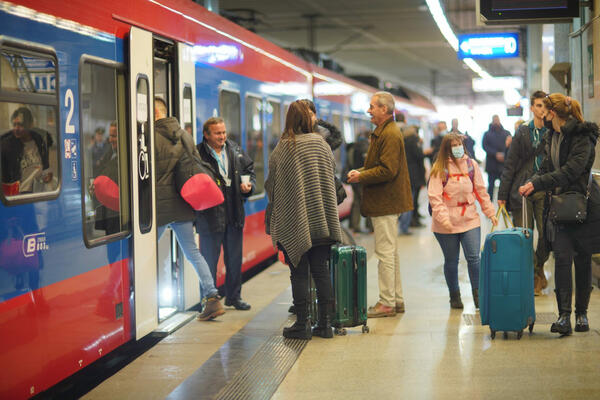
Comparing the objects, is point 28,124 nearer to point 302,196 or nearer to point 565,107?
point 302,196

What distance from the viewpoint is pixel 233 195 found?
7.39 meters

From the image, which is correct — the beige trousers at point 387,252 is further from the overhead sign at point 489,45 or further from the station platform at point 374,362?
the overhead sign at point 489,45

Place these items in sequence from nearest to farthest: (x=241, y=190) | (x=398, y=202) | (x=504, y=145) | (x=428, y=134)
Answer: (x=398, y=202) → (x=241, y=190) → (x=504, y=145) → (x=428, y=134)

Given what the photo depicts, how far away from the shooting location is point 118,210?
18.4 feet

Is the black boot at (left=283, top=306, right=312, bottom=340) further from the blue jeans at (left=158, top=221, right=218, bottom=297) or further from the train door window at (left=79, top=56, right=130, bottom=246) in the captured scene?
the train door window at (left=79, top=56, right=130, bottom=246)

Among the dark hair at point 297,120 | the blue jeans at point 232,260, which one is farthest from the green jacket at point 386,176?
the blue jeans at point 232,260

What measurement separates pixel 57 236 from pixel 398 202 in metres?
3.06

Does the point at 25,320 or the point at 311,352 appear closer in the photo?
the point at 25,320

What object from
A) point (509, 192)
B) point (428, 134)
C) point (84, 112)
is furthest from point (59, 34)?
point (428, 134)

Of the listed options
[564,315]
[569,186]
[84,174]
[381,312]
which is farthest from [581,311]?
[84,174]

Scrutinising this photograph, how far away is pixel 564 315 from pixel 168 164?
311 centimetres

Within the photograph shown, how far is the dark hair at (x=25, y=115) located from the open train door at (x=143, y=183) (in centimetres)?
143

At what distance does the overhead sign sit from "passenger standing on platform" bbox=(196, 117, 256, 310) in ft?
21.2

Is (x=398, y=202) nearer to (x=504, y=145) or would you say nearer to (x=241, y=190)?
(x=241, y=190)
